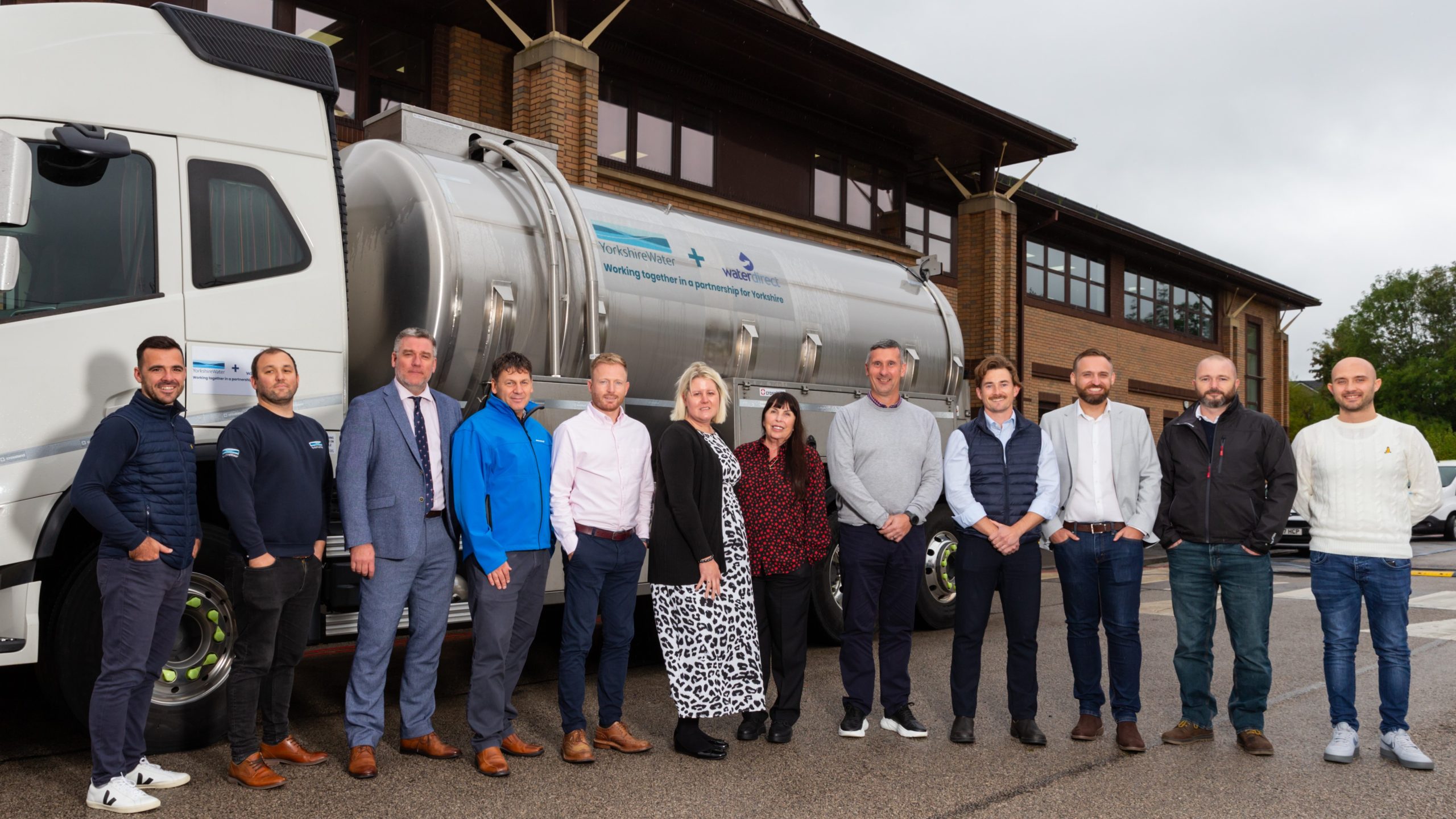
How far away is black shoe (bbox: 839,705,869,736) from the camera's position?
18.7 feet

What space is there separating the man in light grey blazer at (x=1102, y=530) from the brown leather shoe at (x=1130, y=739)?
7 centimetres

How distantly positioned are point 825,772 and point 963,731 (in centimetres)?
95

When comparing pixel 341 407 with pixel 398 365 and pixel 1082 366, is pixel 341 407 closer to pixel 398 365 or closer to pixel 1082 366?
pixel 398 365

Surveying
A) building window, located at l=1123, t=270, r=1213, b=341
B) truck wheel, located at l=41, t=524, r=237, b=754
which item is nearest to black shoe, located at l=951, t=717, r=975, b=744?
truck wheel, located at l=41, t=524, r=237, b=754

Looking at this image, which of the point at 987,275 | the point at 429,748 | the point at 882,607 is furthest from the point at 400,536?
the point at 987,275

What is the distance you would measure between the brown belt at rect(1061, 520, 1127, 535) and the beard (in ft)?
2.42

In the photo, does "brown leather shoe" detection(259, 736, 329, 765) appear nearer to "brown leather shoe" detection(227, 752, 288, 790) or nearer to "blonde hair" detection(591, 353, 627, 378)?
"brown leather shoe" detection(227, 752, 288, 790)

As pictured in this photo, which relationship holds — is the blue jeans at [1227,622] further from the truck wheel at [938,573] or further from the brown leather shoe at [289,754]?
the brown leather shoe at [289,754]

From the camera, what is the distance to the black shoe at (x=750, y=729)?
18.4 ft

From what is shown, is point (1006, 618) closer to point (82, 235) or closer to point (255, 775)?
point (255, 775)

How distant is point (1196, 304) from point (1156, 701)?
2663 cm

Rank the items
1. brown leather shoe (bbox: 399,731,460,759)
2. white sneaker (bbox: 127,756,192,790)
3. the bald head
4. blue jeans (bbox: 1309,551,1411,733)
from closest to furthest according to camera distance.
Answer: white sneaker (bbox: 127,756,192,790)
brown leather shoe (bbox: 399,731,460,759)
blue jeans (bbox: 1309,551,1411,733)
the bald head

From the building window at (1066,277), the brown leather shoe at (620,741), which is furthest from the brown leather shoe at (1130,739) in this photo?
the building window at (1066,277)

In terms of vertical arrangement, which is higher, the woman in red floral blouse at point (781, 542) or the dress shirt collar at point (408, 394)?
the dress shirt collar at point (408, 394)
